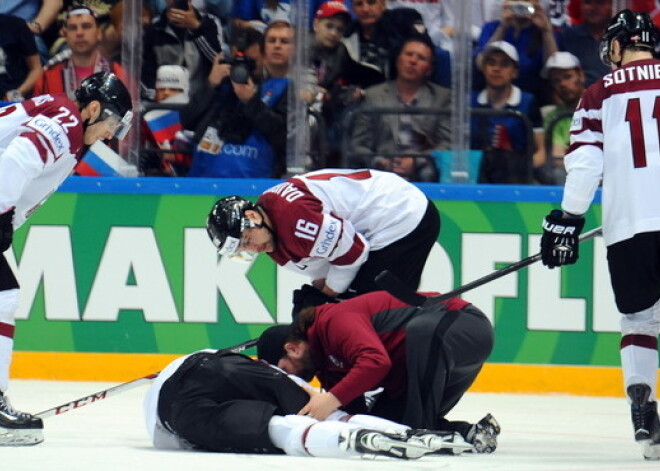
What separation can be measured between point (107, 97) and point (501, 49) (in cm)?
277

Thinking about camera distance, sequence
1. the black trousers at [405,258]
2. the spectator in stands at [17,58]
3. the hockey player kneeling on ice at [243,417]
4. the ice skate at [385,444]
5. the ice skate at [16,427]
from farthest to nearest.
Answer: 1. the spectator in stands at [17,58]
2. the black trousers at [405,258]
3. the ice skate at [16,427]
4. the hockey player kneeling on ice at [243,417]
5. the ice skate at [385,444]

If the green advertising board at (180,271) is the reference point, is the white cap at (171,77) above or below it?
above

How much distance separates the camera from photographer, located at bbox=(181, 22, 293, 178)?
23.4 ft

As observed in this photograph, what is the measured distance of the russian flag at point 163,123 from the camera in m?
7.19

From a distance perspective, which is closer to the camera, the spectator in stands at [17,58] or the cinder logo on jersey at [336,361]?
the cinder logo on jersey at [336,361]

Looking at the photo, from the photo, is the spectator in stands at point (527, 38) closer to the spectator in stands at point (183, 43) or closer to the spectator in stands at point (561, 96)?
the spectator in stands at point (561, 96)

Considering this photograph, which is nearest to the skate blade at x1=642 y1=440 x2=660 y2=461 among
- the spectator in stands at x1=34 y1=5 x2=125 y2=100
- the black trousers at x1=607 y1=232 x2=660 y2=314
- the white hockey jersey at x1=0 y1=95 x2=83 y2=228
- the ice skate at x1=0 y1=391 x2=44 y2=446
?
the black trousers at x1=607 y1=232 x2=660 y2=314

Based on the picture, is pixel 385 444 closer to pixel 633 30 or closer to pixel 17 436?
pixel 17 436

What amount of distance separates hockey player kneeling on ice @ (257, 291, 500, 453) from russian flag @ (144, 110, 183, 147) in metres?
2.42

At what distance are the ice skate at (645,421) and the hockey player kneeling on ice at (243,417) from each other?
0.55 metres

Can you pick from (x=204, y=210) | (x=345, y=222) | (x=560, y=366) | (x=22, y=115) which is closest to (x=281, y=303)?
(x=204, y=210)

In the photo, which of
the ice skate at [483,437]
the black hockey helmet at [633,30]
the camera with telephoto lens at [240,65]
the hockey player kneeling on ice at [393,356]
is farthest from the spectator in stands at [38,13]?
the ice skate at [483,437]

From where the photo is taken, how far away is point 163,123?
719 centimetres

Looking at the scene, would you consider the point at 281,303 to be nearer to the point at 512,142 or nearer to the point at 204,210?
the point at 204,210
